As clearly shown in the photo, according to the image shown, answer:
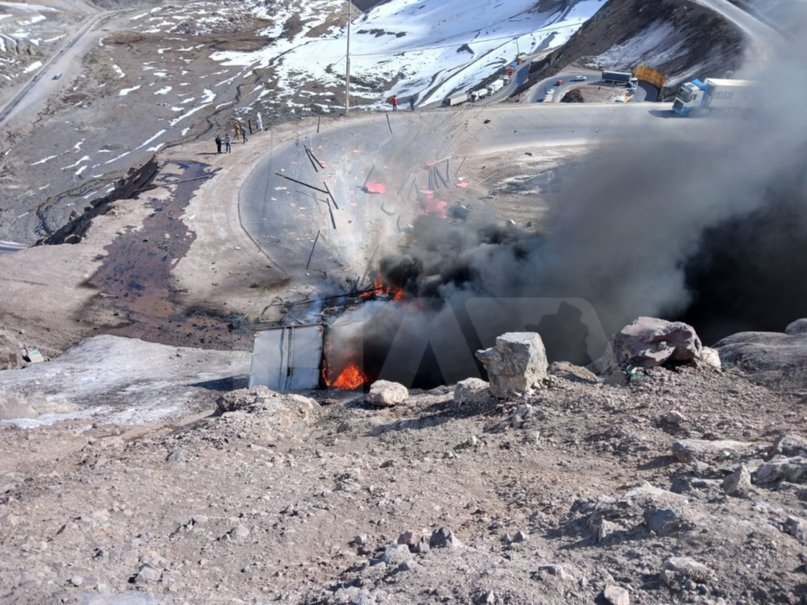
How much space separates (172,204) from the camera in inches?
886

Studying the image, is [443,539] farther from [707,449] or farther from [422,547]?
[707,449]

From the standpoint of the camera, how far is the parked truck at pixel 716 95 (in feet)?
86.0

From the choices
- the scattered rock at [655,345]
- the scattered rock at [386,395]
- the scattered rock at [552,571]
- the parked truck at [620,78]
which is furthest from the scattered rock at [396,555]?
the parked truck at [620,78]

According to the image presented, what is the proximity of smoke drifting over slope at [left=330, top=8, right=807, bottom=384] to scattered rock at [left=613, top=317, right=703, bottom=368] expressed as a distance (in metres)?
4.41

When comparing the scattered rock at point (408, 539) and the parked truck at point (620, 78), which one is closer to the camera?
the scattered rock at point (408, 539)

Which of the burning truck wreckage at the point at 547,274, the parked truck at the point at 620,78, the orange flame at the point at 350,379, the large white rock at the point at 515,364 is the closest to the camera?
the large white rock at the point at 515,364

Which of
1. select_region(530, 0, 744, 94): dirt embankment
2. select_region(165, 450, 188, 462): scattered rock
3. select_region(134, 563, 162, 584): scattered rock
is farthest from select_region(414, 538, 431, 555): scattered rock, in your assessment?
select_region(530, 0, 744, 94): dirt embankment

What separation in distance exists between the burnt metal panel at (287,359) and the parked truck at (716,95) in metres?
19.6

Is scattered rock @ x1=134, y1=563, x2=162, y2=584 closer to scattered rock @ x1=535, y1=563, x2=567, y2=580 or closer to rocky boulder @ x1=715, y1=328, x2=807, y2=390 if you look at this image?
scattered rock @ x1=535, y1=563, x2=567, y2=580

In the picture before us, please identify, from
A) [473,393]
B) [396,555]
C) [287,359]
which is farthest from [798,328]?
[287,359]

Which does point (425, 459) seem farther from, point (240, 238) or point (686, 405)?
point (240, 238)

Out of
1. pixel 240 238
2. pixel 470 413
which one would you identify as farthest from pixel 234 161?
pixel 470 413

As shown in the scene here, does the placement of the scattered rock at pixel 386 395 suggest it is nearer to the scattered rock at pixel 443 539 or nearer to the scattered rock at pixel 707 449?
the scattered rock at pixel 707 449

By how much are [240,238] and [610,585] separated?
17.7 meters
